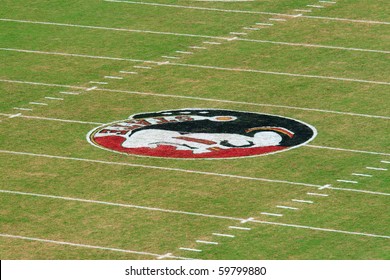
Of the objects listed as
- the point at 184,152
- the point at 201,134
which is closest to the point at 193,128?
the point at 201,134

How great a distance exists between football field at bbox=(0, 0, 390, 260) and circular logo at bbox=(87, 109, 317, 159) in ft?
0.16

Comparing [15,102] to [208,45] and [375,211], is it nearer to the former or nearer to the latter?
[208,45]

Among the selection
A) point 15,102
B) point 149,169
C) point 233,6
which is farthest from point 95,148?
point 233,6

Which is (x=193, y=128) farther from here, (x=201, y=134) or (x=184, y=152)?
(x=184, y=152)

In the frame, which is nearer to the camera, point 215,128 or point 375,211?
point 375,211

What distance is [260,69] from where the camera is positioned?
27.2m

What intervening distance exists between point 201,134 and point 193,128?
0.96 feet

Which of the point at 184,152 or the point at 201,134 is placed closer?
the point at 184,152

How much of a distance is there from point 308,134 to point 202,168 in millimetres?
2219

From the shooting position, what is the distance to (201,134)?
23.8 metres

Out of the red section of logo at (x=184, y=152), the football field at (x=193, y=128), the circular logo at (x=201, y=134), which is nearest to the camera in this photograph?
the football field at (x=193, y=128)

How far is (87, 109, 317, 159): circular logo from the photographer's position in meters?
23.0

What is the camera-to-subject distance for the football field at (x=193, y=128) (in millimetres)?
19438

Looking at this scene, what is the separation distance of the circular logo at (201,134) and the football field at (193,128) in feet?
0.16
